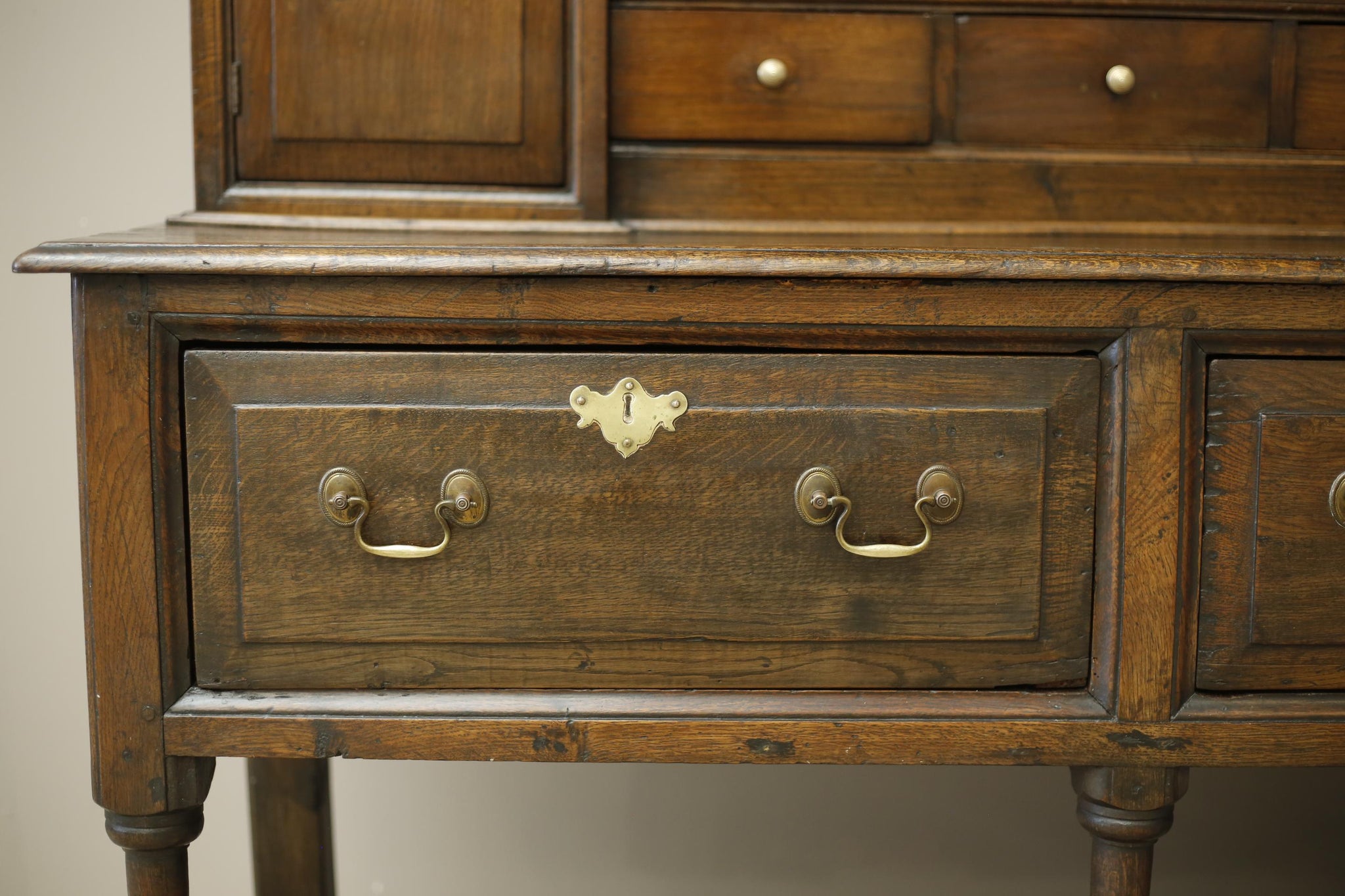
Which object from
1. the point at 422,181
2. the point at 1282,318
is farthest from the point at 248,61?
the point at 1282,318

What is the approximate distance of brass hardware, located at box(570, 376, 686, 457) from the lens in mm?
732

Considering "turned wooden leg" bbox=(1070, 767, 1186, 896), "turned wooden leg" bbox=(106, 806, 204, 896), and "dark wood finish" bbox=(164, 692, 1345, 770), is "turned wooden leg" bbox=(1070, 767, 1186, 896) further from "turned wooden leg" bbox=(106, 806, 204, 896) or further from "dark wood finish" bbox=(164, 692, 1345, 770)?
"turned wooden leg" bbox=(106, 806, 204, 896)

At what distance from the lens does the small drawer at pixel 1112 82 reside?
958 millimetres

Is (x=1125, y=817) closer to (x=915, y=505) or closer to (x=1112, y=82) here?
(x=915, y=505)

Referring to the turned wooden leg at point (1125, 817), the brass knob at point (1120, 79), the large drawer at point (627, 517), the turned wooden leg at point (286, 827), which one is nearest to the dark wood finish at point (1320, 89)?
the brass knob at point (1120, 79)

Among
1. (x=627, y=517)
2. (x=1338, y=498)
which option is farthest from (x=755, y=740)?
(x=1338, y=498)

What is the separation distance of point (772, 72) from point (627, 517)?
1.38ft

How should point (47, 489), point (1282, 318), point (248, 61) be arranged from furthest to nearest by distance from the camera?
point (47, 489), point (248, 61), point (1282, 318)

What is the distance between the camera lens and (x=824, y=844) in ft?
4.59

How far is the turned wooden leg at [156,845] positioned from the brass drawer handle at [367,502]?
0.24 metres

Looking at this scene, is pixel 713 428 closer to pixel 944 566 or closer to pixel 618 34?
pixel 944 566

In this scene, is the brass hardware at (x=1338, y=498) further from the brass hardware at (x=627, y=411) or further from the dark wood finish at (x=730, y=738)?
the brass hardware at (x=627, y=411)

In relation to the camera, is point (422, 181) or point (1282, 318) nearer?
point (1282, 318)

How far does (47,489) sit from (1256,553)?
4.27ft
